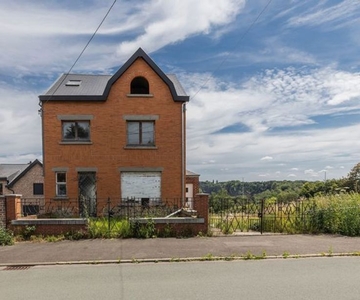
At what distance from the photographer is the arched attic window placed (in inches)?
737

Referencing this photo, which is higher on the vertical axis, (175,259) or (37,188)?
(175,259)

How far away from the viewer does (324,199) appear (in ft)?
45.9

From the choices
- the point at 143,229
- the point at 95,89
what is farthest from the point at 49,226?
the point at 95,89

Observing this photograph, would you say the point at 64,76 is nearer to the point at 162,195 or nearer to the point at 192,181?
the point at 162,195

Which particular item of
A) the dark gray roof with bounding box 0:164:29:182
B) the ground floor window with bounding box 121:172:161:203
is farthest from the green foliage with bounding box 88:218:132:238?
the dark gray roof with bounding box 0:164:29:182

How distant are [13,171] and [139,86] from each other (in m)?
32.7

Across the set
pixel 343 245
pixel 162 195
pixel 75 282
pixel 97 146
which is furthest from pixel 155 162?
pixel 75 282

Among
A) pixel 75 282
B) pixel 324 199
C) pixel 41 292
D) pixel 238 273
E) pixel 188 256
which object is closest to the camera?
pixel 41 292

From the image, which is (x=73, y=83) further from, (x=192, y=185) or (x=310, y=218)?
(x=310, y=218)

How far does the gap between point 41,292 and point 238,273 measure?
4.12 meters

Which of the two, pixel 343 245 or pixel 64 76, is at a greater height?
pixel 64 76

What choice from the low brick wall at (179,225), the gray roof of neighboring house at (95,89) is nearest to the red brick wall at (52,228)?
the low brick wall at (179,225)

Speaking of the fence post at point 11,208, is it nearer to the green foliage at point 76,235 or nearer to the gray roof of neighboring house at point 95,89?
the green foliage at point 76,235

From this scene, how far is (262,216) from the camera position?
1352 centimetres
